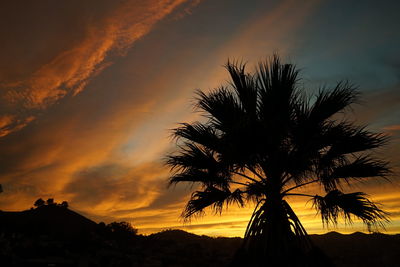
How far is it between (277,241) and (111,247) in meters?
10.9

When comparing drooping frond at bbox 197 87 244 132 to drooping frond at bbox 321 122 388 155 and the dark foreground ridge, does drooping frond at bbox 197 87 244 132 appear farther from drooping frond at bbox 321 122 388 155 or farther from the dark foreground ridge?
the dark foreground ridge

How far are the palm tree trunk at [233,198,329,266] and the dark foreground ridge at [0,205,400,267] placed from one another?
604 cm

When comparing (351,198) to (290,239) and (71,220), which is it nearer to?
(290,239)

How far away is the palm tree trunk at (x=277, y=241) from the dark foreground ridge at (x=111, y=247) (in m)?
6.04

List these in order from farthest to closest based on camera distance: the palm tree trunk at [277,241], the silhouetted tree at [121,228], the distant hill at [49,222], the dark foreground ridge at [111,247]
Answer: the silhouetted tree at [121,228] → the distant hill at [49,222] → the dark foreground ridge at [111,247] → the palm tree trunk at [277,241]

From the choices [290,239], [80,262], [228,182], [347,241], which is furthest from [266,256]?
[347,241]

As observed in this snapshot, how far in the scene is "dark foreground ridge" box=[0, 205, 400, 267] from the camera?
1136 cm

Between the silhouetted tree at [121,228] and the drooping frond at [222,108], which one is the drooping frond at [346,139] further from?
the silhouetted tree at [121,228]

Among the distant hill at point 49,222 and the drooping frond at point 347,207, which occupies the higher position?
the distant hill at point 49,222

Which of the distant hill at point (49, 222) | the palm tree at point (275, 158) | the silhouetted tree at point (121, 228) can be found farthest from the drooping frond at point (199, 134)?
the silhouetted tree at point (121, 228)

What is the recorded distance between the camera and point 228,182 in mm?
7617

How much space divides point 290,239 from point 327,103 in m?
3.09

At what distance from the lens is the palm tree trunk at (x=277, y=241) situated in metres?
6.30

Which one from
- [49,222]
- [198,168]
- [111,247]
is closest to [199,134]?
[198,168]
